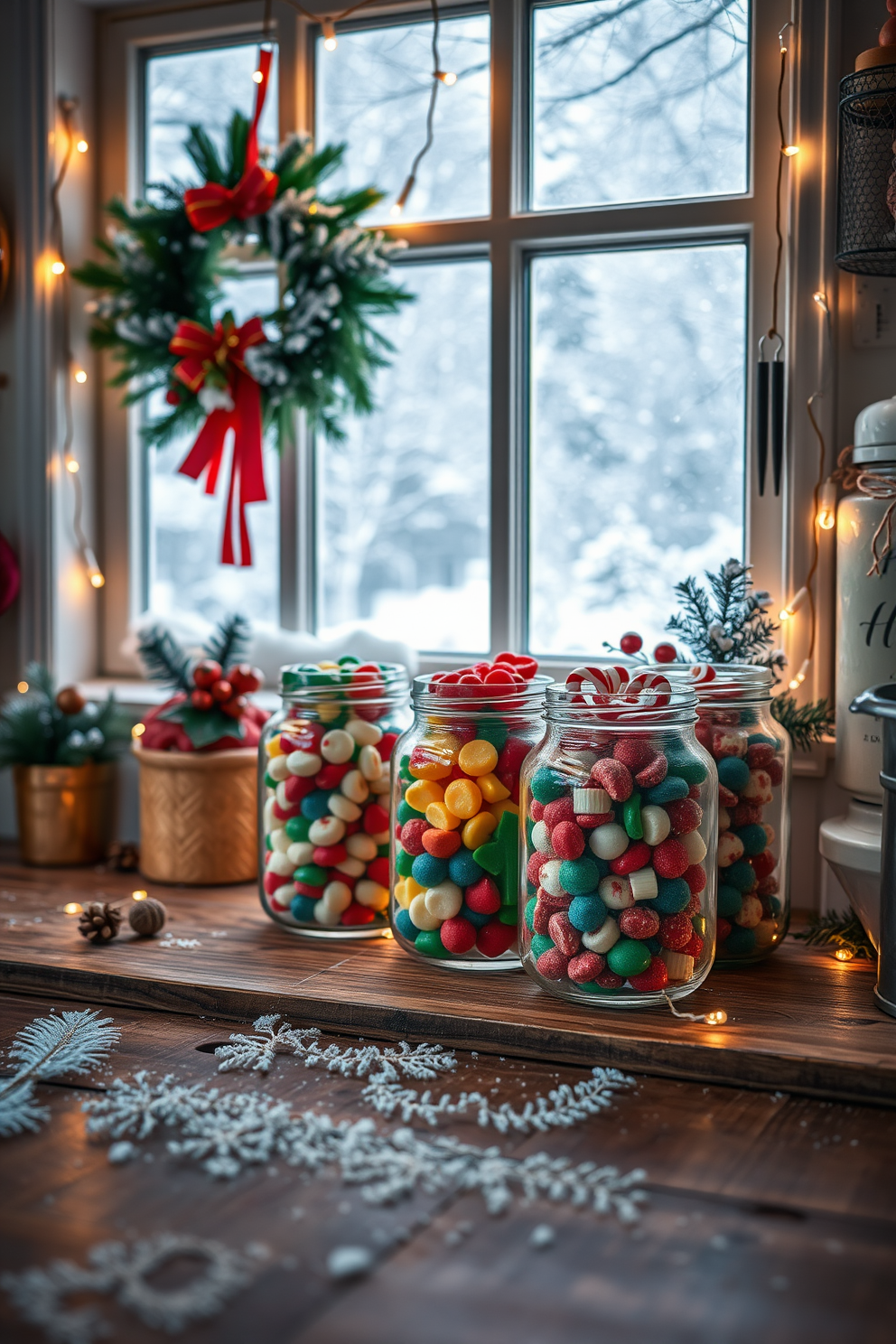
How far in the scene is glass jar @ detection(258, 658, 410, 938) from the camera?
1436 mm

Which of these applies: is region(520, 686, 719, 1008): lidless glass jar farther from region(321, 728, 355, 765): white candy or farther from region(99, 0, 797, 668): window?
region(99, 0, 797, 668): window

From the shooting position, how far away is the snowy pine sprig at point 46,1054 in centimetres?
102

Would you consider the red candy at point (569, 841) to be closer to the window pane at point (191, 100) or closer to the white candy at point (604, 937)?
the white candy at point (604, 937)

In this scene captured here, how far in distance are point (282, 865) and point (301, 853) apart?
0.13 feet

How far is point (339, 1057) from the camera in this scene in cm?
114

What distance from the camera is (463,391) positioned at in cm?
183

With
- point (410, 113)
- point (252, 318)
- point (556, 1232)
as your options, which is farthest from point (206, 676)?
point (556, 1232)

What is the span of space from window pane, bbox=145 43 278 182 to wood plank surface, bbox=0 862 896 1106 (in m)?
1.18

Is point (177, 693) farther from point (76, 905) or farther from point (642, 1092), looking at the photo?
point (642, 1092)

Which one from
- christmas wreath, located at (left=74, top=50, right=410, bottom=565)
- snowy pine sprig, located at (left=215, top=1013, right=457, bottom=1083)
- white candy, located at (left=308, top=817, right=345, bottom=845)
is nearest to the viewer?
snowy pine sprig, located at (left=215, top=1013, right=457, bottom=1083)

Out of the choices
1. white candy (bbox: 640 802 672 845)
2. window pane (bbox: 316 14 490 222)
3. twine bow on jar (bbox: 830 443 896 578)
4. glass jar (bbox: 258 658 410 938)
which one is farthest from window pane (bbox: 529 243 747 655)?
white candy (bbox: 640 802 672 845)

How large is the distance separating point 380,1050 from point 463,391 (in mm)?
1021

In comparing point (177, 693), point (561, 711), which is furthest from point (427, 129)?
point (561, 711)

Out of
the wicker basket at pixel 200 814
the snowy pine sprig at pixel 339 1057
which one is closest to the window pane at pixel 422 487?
the wicker basket at pixel 200 814
